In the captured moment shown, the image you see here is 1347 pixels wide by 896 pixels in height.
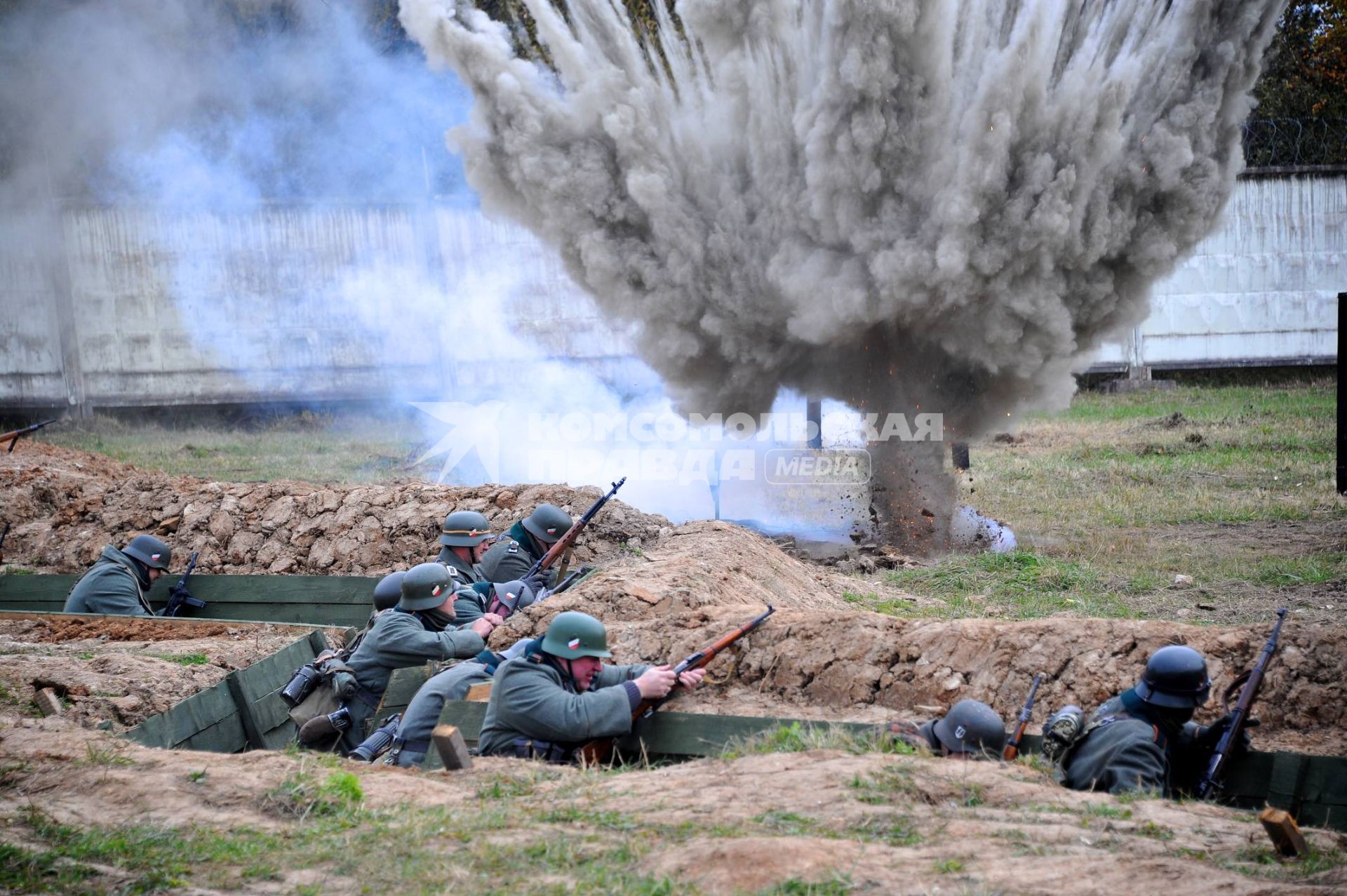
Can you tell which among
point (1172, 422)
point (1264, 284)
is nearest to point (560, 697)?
point (1172, 422)

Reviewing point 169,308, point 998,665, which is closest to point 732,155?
point 998,665

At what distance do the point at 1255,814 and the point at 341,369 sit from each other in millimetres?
23068

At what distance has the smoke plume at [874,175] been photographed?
1234 centimetres

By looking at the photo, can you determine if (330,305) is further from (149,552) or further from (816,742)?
(816,742)

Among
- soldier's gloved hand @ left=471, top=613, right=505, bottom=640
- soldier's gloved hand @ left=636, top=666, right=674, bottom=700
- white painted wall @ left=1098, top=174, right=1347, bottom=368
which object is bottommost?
soldier's gloved hand @ left=471, top=613, right=505, bottom=640

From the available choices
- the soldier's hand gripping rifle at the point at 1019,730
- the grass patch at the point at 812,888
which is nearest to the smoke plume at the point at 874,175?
the soldier's hand gripping rifle at the point at 1019,730

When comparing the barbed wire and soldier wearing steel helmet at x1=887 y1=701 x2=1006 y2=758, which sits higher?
the barbed wire

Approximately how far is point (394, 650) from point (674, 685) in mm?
2226

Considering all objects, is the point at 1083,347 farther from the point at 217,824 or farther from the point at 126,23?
the point at 126,23

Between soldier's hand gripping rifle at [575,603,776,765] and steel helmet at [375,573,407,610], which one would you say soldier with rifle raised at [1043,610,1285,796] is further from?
steel helmet at [375,573,407,610]

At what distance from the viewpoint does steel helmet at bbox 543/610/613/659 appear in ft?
19.2

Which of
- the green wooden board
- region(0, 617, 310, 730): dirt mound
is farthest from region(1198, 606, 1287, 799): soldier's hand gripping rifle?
the green wooden board

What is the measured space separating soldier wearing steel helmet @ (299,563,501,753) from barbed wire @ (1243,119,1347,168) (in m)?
23.2

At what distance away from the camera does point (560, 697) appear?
573 centimetres
